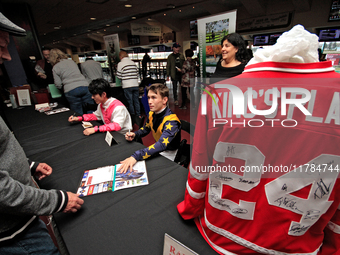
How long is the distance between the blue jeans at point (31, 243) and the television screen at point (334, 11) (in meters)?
8.16

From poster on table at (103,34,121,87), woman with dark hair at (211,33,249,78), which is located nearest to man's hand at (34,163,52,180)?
woman with dark hair at (211,33,249,78)

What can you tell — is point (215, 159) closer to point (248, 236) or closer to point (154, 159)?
point (248, 236)

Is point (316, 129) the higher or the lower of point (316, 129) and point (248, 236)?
the higher

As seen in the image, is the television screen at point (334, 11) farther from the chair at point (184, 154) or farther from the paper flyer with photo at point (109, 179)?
the paper flyer with photo at point (109, 179)

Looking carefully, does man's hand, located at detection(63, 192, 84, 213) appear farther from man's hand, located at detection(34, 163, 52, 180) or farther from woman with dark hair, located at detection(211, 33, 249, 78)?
woman with dark hair, located at detection(211, 33, 249, 78)

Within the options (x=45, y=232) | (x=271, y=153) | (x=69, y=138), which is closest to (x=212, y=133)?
(x=271, y=153)

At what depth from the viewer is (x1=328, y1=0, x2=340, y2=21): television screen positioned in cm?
512

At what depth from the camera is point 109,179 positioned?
1144mm

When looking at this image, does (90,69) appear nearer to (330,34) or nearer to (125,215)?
(125,215)

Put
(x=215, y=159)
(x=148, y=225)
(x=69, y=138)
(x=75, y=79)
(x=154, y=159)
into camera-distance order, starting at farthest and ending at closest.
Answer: (x=75, y=79), (x=69, y=138), (x=154, y=159), (x=148, y=225), (x=215, y=159)

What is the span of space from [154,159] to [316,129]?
1.06 meters

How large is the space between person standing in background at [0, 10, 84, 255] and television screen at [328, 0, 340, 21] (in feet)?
25.7

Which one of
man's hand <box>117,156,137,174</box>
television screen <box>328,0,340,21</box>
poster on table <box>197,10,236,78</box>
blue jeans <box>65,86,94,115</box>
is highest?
television screen <box>328,0,340,21</box>

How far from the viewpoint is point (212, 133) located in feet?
2.14
